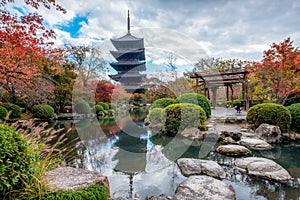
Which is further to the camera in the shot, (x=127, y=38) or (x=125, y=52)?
(x=125, y=52)

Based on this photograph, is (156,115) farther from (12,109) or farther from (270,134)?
(12,109)

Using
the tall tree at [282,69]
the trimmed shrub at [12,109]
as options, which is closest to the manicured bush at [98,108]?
the trimmed shrub at [12,109]

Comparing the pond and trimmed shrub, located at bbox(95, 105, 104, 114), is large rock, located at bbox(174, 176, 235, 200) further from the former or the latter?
trimmed shrub, located at bbox(95, 105, 104, 114)

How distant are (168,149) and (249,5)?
5399 mm

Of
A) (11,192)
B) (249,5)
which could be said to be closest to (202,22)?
(249,5)

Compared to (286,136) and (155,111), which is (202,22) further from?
(286,136)

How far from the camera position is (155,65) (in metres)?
16.0

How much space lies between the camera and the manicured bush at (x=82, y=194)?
5.02 ft

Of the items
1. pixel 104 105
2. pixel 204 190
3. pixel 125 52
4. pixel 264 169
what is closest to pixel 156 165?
pixel 204 190

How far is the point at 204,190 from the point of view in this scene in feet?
7.68

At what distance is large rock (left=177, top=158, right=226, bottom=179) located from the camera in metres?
2.99

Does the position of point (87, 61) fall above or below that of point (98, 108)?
above

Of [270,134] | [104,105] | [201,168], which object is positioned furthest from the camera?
[104,105]

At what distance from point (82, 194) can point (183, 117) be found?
4407 mm
